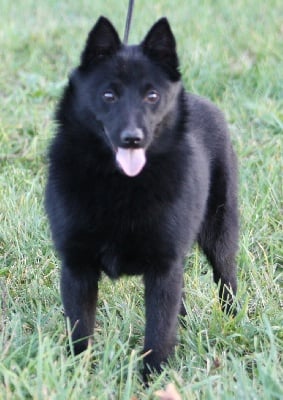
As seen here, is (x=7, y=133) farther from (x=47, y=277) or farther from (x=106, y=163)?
(x=106, y=163)

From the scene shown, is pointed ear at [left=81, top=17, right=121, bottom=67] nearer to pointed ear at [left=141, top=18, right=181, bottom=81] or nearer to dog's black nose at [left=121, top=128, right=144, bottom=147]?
pointed ear at [left=141, top=18, right=181, bottom=81]

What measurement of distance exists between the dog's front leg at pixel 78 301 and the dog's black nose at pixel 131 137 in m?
0.60

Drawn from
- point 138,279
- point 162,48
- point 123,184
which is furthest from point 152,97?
point 138,279

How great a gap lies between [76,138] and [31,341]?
0.82 metres

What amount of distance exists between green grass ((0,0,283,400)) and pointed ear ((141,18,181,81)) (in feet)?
3.40

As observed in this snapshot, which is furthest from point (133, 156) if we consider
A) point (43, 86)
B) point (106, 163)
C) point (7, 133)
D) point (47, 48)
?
point (47, 48)

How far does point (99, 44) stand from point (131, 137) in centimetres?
48

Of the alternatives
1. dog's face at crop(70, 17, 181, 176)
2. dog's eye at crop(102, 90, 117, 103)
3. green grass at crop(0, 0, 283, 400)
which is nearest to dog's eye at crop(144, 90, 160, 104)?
dog's face at crop(70, 17, 181, 176)

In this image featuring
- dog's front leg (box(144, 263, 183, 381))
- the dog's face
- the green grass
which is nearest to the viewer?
the green grass

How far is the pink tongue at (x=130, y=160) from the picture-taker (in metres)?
2.84

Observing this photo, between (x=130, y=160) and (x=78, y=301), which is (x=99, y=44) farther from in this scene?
(x=78, y=301)

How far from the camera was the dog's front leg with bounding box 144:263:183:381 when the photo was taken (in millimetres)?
2971

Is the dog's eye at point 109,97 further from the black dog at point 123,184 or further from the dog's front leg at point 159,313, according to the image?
the dog's front leg at point 159,313

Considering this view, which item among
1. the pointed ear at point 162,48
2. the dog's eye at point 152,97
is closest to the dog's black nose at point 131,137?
the dog's eye at point 152,97
